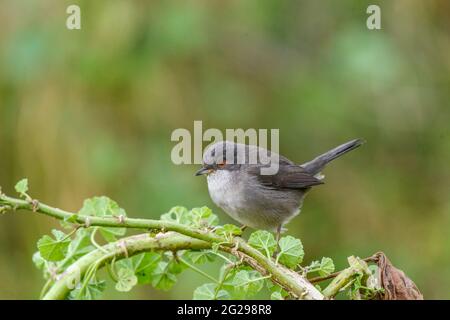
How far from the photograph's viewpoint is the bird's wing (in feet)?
16.1

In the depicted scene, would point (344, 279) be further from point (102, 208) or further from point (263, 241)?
point (102, 208)

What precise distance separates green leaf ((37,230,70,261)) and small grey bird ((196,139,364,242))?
2.40 metres

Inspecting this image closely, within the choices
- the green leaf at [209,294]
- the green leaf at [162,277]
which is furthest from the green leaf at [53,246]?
the green leaf at [209,294]

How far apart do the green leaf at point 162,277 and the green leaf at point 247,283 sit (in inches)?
11.1

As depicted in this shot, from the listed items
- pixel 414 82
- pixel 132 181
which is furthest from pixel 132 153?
pixel 414 82

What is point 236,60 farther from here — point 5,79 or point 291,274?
point 291,274

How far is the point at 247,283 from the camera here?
2.16m

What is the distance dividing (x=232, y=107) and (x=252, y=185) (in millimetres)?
2304

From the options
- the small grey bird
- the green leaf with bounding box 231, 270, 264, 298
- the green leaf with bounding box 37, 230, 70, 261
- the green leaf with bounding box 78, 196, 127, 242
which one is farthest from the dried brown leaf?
the small grey bird

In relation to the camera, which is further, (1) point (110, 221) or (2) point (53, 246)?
(2) point (53, 246)

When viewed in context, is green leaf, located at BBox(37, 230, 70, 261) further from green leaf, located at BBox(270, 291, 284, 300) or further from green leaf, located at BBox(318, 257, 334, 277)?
green leaf, located at BBox(318, 257, 334, 277)

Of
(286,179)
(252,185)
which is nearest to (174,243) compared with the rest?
(252,185)

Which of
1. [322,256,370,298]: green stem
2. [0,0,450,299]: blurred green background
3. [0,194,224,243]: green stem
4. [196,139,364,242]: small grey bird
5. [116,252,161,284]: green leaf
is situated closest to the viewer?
[0,194,224,243]: green stem

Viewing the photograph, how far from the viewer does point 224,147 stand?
15.6 feet
